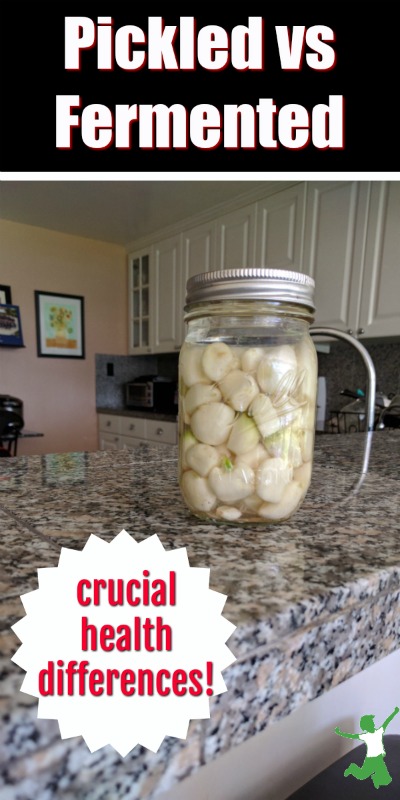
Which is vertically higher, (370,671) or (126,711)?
(126,711)

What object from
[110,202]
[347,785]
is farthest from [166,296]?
[347,785]

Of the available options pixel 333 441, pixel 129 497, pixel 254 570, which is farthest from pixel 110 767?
pixel 333 441

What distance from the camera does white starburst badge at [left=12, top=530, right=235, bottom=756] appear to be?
188 millimetres

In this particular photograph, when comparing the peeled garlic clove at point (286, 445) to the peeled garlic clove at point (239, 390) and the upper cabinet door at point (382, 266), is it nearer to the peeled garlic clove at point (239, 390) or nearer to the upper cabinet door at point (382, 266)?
A: the peeled garlic clove at point (239, 390)

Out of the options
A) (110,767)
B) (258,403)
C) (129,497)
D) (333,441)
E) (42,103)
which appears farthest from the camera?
(42,103)

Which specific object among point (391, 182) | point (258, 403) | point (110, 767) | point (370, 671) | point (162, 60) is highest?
point (162, 60)

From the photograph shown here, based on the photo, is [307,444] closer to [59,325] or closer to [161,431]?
[161,431]

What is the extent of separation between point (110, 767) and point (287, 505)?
0.21 meters

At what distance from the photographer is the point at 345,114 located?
165 cm

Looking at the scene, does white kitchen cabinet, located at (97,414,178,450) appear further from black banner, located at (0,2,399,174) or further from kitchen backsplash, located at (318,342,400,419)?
black banner, located at (0,2,399,174)

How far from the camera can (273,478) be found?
1.08 ft

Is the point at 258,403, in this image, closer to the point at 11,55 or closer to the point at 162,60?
the point at 162,60

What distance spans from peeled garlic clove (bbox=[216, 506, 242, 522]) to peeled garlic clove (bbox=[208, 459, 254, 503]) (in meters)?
0.01

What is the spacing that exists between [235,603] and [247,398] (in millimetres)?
145
